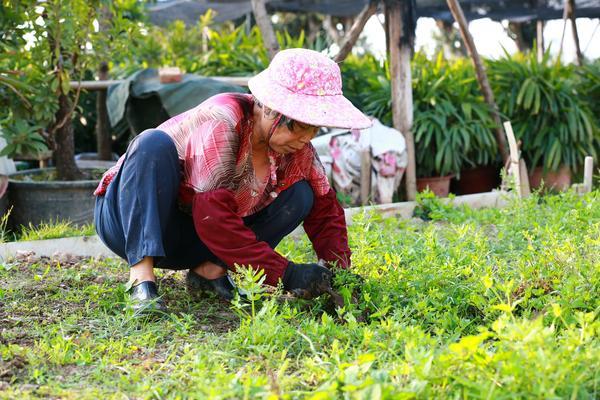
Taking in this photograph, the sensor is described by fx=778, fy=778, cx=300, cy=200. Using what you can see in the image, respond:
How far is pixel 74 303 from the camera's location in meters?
2.95

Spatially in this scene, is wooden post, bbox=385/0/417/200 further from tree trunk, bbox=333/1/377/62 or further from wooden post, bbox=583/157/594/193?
wooden post, bbox=583/157/594/193

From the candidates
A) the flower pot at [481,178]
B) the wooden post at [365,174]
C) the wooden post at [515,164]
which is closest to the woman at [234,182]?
the wooden post at [365,174]

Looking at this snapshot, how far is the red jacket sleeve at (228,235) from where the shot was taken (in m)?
2.61

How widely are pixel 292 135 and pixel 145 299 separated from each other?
0.77 m

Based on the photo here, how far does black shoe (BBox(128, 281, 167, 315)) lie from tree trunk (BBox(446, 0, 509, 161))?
13.9 ft

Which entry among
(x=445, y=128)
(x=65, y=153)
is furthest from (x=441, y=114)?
(x=65, y=153)

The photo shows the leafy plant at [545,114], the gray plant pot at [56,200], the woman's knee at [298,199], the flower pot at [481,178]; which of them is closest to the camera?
the woman's knee at [298,199]

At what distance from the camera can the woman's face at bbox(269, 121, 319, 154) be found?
2562mm

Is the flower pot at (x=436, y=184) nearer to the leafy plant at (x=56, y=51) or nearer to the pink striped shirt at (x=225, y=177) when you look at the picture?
the leafy plant at (x=56, y=51)

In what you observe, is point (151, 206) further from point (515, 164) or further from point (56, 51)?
point (515, 164)

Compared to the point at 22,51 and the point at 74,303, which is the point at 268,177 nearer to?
the point at 74,303

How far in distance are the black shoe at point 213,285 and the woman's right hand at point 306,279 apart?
39 centimetres

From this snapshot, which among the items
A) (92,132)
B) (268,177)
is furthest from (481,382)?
(92,132)

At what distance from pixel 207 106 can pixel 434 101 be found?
4.25m
